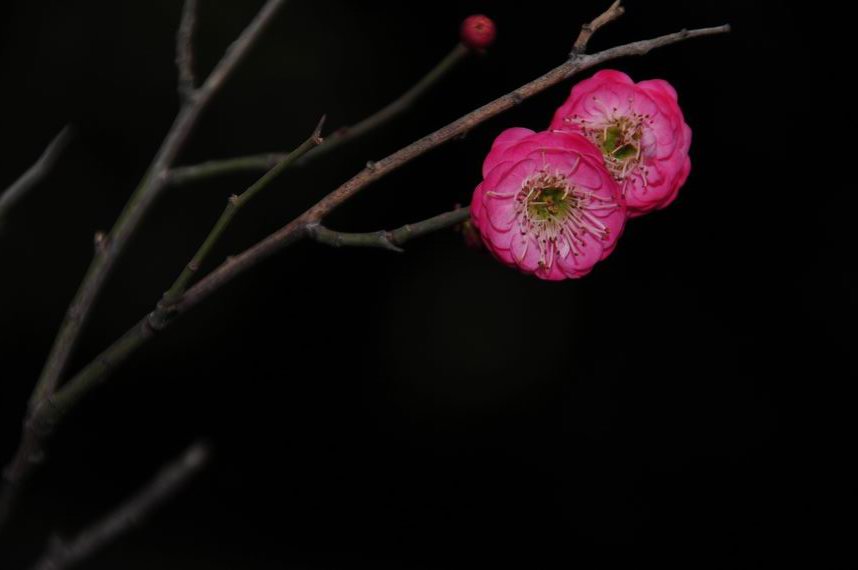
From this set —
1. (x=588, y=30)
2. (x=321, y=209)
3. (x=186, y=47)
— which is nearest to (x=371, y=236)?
(x=321, y=209)

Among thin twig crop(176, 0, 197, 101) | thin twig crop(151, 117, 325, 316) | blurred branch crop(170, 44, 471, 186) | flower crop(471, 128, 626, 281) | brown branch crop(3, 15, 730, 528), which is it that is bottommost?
flower crop(471, 128, 626, 281)

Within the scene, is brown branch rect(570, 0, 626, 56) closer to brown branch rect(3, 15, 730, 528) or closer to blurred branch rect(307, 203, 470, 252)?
brown branch rect(3, 15, 730, 528)

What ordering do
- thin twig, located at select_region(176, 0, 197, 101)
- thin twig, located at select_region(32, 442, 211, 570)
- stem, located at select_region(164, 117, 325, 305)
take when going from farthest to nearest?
thin twig, located at select_region(176, 0, 197, 101) < stem, located at select_region(164, 117, 325, 305) < thin twig, located at select_region(32, 442, 211, 570)

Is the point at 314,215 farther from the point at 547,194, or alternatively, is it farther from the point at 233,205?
the point at 547,194

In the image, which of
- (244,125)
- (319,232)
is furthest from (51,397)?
(244,125)

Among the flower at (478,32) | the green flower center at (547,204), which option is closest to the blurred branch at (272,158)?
the flower at (478,32)

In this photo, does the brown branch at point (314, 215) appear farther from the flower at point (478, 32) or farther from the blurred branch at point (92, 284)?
the flower at point (478, 32)

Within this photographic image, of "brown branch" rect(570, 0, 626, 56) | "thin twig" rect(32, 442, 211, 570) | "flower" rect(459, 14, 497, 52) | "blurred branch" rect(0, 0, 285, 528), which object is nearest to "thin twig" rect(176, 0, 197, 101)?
"blurred branch" rect(0, 0, 285, 528)

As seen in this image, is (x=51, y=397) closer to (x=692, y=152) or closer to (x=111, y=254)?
(x=111, y=254)
